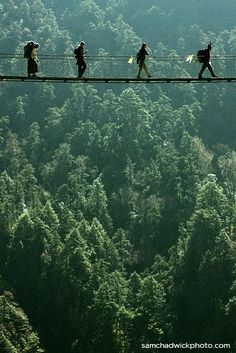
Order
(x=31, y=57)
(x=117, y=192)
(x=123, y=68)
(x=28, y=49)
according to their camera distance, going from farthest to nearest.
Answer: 1. (x=123, y=68)
2. (x=117, y=192)
3. (x=28, y=49)
4. (x=31, y=57)

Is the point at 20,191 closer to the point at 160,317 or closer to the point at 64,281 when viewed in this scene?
the point at 64,281

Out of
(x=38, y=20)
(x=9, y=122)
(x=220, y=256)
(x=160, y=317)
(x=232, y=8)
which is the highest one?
(x=232, y=8)

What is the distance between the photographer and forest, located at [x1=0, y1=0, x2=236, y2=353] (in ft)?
207

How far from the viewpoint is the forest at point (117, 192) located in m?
63.0

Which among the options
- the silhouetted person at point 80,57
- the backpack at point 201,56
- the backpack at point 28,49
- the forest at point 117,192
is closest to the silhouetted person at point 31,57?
the backpack at point 28,49

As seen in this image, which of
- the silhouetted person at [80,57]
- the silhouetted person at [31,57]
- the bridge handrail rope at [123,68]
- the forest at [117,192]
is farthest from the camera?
the bridge handrail rope at [123,68]

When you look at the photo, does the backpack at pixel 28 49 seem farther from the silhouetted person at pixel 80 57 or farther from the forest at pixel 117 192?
the forest at pixel 117 192

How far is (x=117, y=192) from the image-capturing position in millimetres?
→ 94812

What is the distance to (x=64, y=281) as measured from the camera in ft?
219

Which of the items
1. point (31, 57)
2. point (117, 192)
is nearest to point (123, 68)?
point (117, 192)

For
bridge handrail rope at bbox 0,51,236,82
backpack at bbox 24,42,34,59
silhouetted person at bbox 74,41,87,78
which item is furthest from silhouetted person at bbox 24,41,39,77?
bridge handrail rope at bbox 0,51,236,82

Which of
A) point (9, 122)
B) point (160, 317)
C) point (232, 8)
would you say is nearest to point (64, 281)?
point (160, 317)

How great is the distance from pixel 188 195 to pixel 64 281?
95.9 feet

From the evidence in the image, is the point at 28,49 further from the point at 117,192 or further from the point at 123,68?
the point at 123,68
